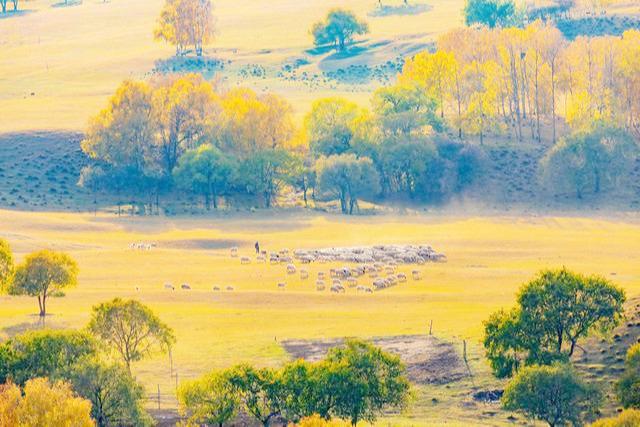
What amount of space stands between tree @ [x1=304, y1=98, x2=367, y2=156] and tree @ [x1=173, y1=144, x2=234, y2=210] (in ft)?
42.6

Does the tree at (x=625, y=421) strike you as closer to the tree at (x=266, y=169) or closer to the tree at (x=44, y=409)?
the tree at (x=44, y=409)

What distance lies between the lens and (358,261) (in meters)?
Result: 106

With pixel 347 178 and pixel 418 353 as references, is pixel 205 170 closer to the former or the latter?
pixel 347 178

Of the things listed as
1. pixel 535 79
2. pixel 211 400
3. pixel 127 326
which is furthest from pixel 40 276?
pixel 535 79

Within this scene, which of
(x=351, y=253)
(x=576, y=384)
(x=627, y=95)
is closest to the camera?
(x=576, y=384)

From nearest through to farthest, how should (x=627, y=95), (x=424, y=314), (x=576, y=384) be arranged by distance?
(x=576, y=384) < (x=424, y=314) < (x=627, y=95)

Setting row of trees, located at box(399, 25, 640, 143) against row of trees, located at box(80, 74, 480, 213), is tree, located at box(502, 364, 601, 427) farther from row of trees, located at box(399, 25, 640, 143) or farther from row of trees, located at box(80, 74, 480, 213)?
row of trees, located at box(399, 25, 640, 143)

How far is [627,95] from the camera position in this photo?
499 ft

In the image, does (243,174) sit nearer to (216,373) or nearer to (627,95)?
(627,95)

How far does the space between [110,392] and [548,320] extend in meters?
22.0

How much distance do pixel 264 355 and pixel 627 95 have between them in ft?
289

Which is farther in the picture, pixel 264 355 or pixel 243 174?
pixel 243 174

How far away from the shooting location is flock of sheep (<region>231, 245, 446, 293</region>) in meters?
96.0

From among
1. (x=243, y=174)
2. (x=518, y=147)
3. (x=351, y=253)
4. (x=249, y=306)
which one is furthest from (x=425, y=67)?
(x=249, y=306)
